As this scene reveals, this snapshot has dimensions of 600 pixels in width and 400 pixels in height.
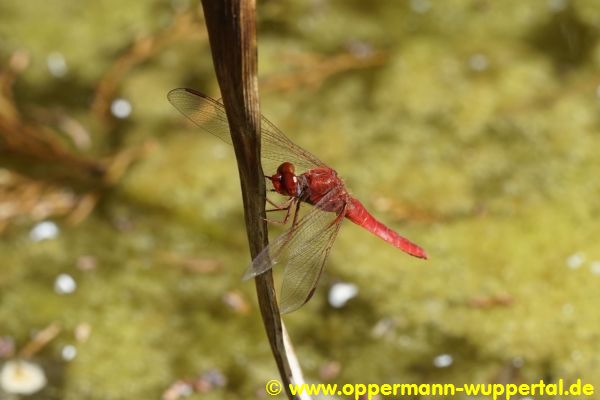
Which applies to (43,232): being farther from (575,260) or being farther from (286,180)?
(575,260)

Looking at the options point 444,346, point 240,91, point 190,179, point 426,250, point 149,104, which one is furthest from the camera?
point 149,104

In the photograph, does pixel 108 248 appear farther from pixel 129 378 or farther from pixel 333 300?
pixel 333 300

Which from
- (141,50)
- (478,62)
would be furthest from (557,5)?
(141,50)

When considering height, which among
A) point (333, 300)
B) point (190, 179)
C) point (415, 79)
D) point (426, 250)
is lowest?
point (333, 300)

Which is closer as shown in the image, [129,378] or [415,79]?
[129,378]

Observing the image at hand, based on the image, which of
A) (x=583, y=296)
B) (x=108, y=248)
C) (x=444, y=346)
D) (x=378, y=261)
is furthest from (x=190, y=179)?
(x=583, y=296)

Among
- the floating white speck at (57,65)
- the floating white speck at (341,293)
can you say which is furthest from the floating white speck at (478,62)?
the floating white speck at (57,65)

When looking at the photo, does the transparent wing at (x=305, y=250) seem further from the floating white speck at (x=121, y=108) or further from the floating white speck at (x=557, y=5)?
the floating white speck at (x=557, y=5)
